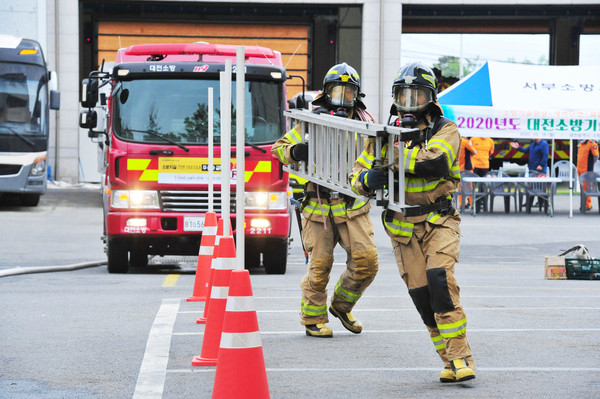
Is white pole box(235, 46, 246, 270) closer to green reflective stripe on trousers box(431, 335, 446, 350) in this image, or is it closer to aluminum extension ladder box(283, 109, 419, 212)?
aluminum extension ladder box(283, 109, 419, 212)

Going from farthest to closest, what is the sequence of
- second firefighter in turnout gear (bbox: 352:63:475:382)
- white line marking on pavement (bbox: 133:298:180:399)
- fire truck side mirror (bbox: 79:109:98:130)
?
1. fire truck side mirror (bbox: 79:109:98:130)
2. second firefighter in turnout gear (bbox: 352:63:475:382)
3. white line marking on pavement (bbox: 133:298:180:399)

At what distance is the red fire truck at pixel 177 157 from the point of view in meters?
13.3

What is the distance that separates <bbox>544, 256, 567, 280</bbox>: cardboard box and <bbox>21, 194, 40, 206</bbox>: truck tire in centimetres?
1540

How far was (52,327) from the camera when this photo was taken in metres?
8.80

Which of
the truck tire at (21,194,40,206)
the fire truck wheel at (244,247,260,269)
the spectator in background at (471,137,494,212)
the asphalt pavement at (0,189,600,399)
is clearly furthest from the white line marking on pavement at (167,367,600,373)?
the truck tire at (21,194,40,206)

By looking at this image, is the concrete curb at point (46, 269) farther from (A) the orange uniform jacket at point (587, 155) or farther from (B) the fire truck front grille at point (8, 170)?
(A) the orange uniform jacket at point (587, 155)

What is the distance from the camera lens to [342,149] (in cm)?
750

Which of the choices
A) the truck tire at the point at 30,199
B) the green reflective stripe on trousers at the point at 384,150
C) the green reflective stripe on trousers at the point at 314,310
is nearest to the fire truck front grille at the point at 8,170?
the truck tire at the point at 30,199

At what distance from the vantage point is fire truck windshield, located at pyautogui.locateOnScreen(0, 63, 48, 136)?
24.6m

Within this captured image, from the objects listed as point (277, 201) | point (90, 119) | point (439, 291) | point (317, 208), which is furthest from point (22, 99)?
point (439, 291)

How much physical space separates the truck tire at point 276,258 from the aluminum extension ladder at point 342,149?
516cm

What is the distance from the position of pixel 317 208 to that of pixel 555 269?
573 centimetres

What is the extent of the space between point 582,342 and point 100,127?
50.8 ft

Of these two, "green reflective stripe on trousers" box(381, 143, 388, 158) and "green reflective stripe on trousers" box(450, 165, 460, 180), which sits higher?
"green reflective stripe on trousers" box(381, 143, 388, 158)
